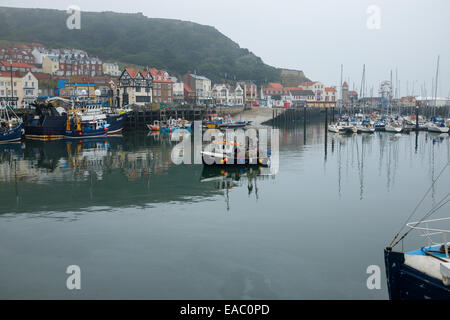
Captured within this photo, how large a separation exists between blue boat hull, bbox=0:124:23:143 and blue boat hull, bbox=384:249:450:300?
176ft

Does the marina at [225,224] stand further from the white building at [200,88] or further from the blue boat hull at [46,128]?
the white building at [200,88]

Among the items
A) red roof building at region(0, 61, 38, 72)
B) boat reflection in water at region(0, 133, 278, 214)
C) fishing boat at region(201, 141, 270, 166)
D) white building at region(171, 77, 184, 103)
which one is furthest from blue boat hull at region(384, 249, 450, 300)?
red roof building at region(0, 61, 38, 72)

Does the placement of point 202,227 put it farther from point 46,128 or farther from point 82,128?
point 46,128

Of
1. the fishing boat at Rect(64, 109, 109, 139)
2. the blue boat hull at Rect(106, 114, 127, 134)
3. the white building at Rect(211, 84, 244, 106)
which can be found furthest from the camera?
the white building at Rect(211, 84, 244, 106)

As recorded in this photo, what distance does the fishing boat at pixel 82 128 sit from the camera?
193 ft

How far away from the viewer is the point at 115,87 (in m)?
94.4

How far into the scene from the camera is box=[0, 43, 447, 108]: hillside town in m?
84.9

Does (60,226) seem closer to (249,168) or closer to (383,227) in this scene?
(383,227)

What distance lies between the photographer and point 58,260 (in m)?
14.4

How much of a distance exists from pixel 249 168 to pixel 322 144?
22.0m

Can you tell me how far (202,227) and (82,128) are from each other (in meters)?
46.7

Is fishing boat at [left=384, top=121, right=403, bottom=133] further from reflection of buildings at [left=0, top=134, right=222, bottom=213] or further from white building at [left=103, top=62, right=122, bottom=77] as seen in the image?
white building at [left=103, top=62, right=122, bottom=77]

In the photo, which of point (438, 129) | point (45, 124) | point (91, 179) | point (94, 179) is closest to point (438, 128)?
point (438, 129)

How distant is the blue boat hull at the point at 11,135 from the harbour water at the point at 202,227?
19.4 meters
